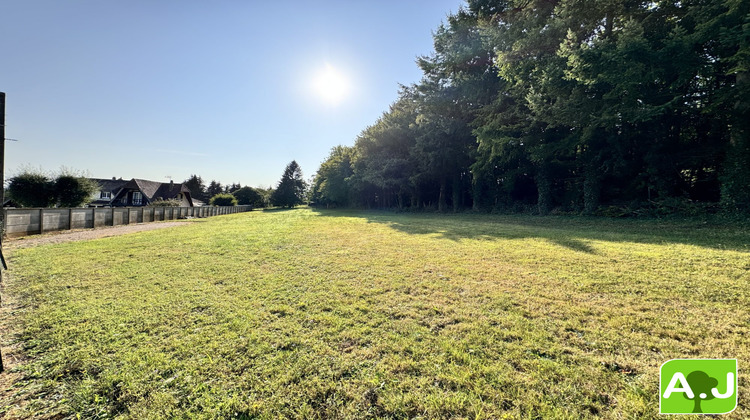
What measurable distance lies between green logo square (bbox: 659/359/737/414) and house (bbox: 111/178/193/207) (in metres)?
48.9

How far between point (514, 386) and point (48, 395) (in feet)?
12.1

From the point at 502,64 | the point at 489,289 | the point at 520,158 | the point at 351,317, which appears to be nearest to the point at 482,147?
the point at 520,158

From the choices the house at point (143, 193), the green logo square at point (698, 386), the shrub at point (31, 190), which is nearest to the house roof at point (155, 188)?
the house at point (143, 193)

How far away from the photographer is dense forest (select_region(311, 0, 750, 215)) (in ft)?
35.5

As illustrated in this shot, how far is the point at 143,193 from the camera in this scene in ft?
126

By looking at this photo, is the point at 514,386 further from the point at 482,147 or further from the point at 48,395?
the point at 482,147

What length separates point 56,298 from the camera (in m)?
3.95

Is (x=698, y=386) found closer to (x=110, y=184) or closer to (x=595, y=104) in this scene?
(x=595, y=104)

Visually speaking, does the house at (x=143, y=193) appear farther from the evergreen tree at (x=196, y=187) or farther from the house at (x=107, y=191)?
the evergreen tree at (x=196, y=187)

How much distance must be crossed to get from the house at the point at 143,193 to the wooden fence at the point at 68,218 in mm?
21126

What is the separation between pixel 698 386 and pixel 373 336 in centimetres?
270

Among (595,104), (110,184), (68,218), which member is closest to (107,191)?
(110,184)

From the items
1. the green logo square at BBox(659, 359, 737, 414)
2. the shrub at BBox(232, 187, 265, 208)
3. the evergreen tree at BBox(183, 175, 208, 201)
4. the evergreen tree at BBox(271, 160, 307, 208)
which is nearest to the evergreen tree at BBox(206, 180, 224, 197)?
the evergreen tree at BBox(183, 175, 208, 201)

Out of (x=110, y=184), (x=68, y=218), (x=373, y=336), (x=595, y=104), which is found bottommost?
(x=373, y=336)
